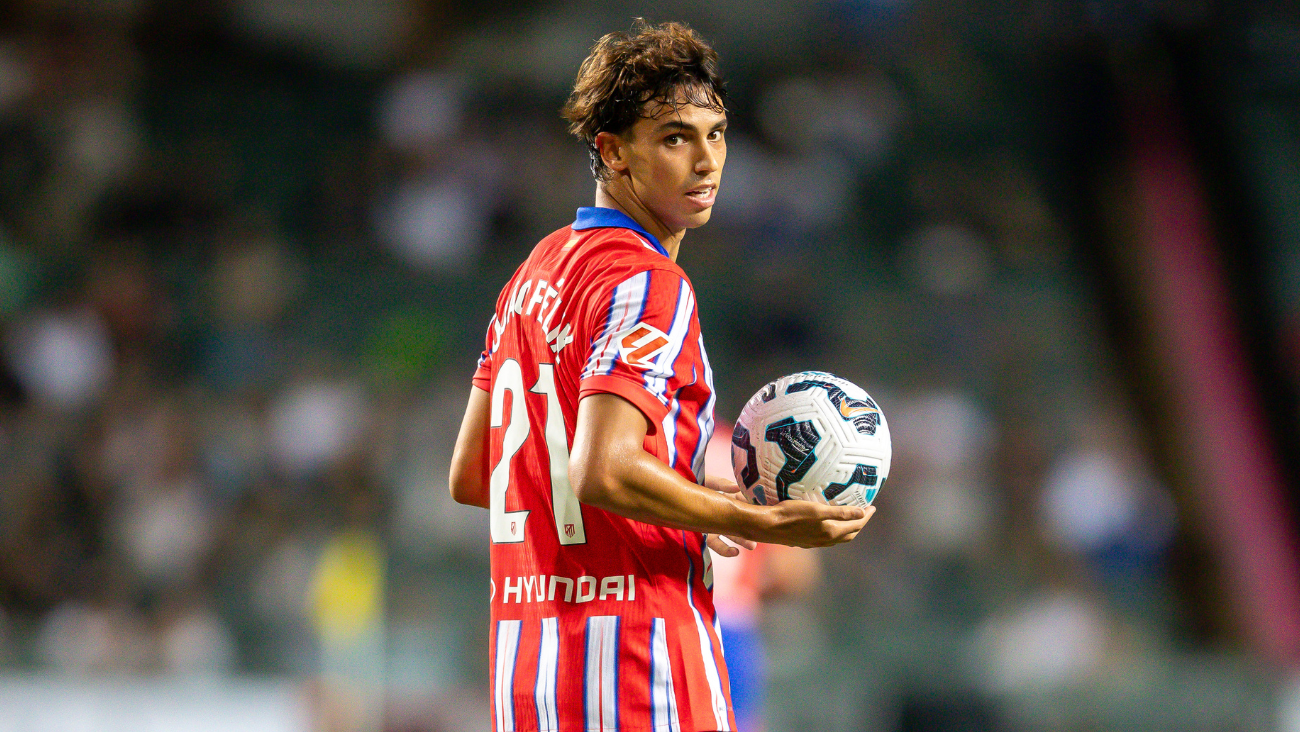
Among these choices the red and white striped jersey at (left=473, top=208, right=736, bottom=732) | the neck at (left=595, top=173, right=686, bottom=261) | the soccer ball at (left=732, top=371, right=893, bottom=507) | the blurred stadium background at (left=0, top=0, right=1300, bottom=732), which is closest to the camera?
the red and white striped jersey at (left=473, top=208, right=736, bottom=732)

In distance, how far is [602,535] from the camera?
239 cm

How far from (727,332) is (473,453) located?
6.61 meters

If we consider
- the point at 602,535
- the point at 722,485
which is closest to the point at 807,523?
the point at 602,535

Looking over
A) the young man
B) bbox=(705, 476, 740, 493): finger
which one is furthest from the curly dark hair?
bbox=(705, 476, 740, 493): finger

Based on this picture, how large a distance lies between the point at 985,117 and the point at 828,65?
5.61 ft

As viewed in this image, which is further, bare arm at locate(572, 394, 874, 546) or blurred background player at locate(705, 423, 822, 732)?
blurred background player at locate(705, 423, 822, 732)

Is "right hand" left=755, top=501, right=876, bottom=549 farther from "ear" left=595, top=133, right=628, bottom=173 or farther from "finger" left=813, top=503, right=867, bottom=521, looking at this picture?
"ear" left=595, top=133, right=628, bottom=173

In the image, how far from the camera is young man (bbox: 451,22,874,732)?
7.28 feet

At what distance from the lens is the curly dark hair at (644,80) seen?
8.30 ft

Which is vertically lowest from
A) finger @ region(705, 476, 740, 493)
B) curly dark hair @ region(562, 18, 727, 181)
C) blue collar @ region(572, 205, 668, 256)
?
finger @ region(705, 476, 740, 493)

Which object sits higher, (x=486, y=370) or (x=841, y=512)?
(x=486, y=370)

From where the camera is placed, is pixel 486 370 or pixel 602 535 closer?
pixel 602 535

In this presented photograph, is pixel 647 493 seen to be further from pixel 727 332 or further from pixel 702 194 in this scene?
pixel 727 332

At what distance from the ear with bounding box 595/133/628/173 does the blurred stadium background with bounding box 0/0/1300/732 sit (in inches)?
180
